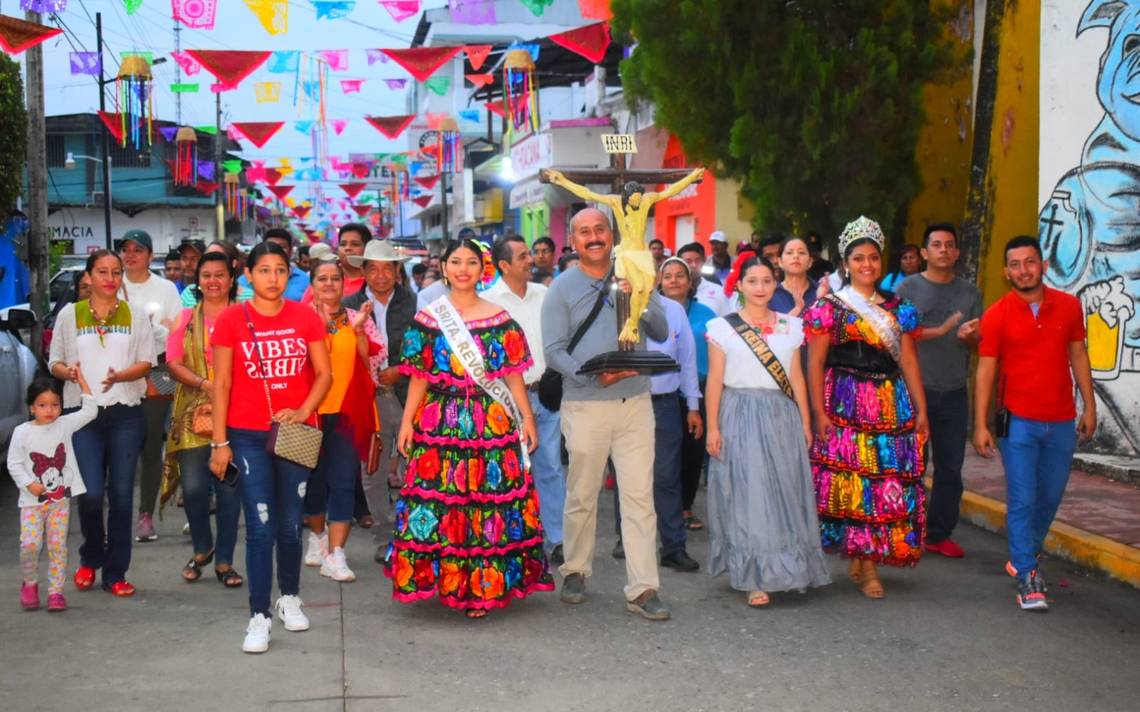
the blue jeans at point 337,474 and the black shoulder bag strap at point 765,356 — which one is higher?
the black shoulder bag strap at point 765,356

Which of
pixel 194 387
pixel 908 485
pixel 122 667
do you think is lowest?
pixel 122 667

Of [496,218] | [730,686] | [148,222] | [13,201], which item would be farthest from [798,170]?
[148,222]

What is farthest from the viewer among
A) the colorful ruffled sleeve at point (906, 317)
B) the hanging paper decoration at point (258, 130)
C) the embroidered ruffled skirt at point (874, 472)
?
the hanging paper decoration at point (258, 130)

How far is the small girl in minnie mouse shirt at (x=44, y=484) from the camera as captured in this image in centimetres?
646

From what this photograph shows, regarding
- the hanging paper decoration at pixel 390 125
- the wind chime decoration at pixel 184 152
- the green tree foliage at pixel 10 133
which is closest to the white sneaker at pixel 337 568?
the green tree foliage at pixel 10 133

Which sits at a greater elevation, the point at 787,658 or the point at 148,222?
the point at 148,222

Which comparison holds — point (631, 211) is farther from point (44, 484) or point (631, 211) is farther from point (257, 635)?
point (44, 484)

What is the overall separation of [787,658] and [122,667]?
289cm

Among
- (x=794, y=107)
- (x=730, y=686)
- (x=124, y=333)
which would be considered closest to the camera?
(x=730, y=686)

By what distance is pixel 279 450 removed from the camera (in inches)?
228

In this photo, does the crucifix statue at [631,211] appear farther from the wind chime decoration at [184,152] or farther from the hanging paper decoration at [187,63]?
the wind chime decoration at [184,152]

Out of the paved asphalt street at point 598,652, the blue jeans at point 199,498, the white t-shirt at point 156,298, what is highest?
the white t-shirt at point 156,298

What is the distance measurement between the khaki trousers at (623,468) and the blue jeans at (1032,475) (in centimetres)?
189

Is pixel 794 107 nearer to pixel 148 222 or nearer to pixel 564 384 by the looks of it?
pixel 564 384
